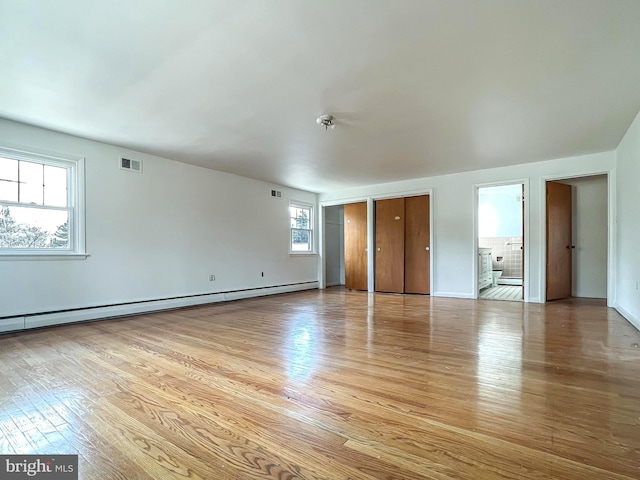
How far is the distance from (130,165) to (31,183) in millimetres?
1228

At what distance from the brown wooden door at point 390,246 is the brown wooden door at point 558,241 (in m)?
2.73

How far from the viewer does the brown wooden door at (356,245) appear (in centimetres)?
789

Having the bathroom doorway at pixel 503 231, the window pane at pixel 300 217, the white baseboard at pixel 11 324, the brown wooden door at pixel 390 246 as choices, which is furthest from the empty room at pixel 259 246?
the bathroom doorway at pixel 503 231

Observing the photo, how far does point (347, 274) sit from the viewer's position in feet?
26.9

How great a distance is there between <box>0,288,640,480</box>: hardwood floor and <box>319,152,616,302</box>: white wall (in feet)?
6.90

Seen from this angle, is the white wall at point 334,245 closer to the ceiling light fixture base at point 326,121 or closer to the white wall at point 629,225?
the ceiling light fixture base at point 326,121

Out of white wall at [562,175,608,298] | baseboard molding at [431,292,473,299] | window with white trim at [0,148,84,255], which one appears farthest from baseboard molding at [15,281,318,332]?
white wall at [562,175,608,298]

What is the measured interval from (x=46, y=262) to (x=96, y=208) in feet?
3.04

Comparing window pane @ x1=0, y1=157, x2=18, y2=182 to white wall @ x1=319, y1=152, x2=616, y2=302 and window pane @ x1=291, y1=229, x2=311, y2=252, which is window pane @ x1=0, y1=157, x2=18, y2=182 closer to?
window pane @ x1=291, y1=229, x2=311, y2=252

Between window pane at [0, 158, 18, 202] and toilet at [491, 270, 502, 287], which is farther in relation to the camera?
toilet at [491, 270, 502, 287]

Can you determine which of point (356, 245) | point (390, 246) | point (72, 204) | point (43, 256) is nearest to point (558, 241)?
point (390, 246)

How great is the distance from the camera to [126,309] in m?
4.84

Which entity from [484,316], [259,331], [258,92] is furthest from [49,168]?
[484,316]

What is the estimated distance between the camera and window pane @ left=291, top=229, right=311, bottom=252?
803cm
